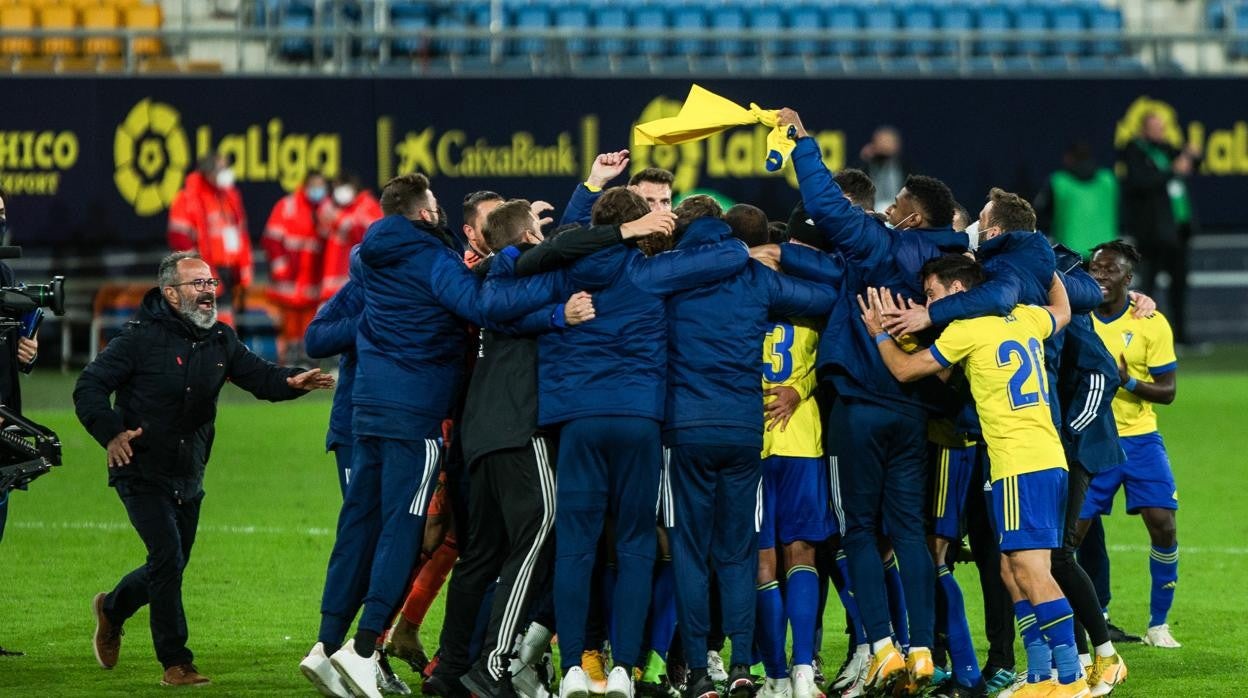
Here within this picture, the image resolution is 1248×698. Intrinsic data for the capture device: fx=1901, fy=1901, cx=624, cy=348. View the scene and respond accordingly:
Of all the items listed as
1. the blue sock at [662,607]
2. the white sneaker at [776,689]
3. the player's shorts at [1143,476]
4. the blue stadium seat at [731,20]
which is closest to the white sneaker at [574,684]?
the blue sock at [662,607]

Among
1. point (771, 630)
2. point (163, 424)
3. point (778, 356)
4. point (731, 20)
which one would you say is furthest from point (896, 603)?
point (731, 20)

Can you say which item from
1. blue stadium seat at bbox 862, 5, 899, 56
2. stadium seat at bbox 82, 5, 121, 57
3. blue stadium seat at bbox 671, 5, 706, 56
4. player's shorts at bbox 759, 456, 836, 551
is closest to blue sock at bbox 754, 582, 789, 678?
player's shorts at bbox 759, 456, 836, 551

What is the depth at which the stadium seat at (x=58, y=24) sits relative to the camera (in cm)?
1867

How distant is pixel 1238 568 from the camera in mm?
10391

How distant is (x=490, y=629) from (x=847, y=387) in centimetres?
164

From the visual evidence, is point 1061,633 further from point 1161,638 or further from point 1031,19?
point 1031,19

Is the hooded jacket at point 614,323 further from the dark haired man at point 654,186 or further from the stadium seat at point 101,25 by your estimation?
the stadium seat at point 101,25

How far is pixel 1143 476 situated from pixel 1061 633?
198 cm

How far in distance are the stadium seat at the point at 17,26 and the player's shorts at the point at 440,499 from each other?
11891mm

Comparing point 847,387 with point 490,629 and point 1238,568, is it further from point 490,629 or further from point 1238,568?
point 1238,568

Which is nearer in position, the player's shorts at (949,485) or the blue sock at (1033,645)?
the blue sock at (1033,645)

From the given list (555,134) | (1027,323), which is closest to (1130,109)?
(555,134)

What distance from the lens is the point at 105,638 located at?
793cm

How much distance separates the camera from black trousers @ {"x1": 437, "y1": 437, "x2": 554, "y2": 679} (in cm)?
711
